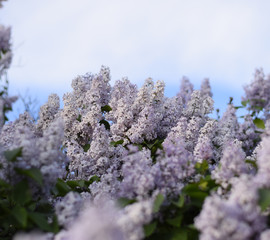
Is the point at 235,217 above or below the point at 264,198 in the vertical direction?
below

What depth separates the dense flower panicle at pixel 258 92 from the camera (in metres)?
5.85

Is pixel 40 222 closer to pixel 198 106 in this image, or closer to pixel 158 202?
pixel 158 202

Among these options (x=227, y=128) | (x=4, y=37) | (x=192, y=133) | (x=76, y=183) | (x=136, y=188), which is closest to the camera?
(x=136, y=188)

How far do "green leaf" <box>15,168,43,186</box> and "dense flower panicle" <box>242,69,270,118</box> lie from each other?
3.17m

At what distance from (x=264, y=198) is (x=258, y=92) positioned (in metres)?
2.14

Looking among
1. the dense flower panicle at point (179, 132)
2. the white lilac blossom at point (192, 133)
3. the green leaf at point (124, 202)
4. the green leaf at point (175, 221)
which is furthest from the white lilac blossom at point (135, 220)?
the white lilac blossom at point (192, 133)

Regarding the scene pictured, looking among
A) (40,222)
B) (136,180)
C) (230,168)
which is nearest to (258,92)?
(230,168)

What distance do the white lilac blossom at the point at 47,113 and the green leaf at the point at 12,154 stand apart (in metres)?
5.18

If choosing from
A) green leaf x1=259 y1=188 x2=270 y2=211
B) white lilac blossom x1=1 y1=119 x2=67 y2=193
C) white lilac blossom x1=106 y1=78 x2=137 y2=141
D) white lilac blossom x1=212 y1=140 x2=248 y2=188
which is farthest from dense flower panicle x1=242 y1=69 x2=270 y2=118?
white lilac blossom x1=106 y1=78 x2=137 y2=141

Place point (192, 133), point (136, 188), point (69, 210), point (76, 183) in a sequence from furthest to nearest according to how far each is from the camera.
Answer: point (192, 133) < point (76, 183) < point (136, 188) < point (69, 210)

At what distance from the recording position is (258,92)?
5.89m

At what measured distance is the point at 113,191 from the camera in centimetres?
659

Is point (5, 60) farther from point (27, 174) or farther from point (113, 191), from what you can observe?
point (113, 191)

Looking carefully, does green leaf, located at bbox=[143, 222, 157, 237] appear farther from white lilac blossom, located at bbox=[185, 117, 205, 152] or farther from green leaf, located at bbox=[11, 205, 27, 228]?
white lilac blossom, located at bbox=[185, 117, 205, 152]
